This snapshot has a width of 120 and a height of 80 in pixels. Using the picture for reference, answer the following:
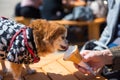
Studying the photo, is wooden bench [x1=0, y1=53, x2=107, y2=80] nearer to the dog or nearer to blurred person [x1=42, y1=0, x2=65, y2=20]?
the dog

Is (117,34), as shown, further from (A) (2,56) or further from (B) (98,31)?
(B) (98,31)

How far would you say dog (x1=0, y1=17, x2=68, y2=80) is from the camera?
1655 mm

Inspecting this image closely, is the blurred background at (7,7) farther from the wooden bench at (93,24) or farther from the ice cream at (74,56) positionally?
the ice cream at (74,56)

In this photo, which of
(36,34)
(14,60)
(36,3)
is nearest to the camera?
(14,60)

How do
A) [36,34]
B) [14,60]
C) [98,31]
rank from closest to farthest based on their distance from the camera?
[14,60] → [36,34] → [98,31]

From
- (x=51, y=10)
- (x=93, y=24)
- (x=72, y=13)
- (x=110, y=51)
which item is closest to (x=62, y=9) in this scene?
(x=51, y=10)

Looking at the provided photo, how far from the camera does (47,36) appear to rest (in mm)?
1838

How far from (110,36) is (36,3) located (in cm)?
250

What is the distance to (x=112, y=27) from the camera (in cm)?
200

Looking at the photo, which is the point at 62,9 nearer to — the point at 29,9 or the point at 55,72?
the point at 29,9

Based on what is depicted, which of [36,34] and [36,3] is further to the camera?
[36,3]

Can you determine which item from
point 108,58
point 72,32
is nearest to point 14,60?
point 108,58

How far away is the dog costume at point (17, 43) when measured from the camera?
1.65 m

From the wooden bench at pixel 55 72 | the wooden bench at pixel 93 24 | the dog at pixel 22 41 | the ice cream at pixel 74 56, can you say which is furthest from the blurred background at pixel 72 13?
the ice cream at pixel 74 56
